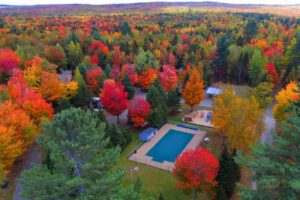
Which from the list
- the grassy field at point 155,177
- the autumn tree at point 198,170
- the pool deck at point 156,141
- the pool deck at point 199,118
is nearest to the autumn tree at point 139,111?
the grassy field at point 155,177

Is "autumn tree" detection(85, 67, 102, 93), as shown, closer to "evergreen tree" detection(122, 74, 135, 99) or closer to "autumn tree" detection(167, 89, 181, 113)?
"evergreen tree" detection(122, 74, 135, 99)

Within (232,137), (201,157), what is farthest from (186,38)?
(201,157)

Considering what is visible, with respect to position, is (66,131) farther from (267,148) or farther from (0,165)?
(0,165)

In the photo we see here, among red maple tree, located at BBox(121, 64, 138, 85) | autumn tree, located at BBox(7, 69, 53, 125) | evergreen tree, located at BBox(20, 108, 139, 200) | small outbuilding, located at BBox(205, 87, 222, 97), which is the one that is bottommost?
small outbuilding, located at BBox(205, 87, 222, 97)

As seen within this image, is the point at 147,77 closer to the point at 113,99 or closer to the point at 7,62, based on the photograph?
the point at 113,99

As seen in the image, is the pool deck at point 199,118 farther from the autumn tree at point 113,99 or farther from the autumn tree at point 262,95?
the autumn tree at point 113,99

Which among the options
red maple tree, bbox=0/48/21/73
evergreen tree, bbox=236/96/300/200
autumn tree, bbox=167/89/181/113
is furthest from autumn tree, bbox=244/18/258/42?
evergreen tree, bbox=236/96/300/200
